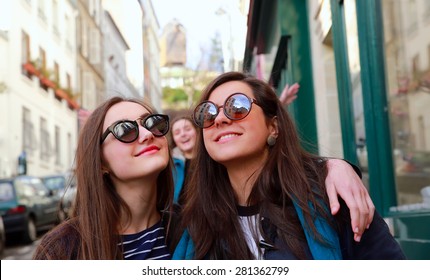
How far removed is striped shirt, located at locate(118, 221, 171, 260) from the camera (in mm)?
1131

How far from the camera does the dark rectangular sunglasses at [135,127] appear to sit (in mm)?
1132

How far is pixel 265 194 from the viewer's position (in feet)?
3.49

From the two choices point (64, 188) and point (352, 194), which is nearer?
point (352, 194)

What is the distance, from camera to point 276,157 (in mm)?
1104

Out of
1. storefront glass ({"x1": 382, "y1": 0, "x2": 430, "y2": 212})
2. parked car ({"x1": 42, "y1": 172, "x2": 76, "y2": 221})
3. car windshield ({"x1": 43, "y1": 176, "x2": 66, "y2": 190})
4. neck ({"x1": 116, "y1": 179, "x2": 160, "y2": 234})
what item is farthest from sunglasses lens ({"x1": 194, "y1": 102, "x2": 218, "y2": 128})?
storefront glass ({"x1": 382, "y1": 0, "x2": 430, "y2": 212})

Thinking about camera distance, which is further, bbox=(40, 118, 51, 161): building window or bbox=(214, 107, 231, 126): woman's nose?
bbox=(40, 118, 51, 161): building window

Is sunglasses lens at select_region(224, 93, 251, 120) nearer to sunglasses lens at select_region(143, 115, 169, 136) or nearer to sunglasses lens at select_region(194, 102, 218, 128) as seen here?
sunglasses lens at select_region(194, 102, 218, 128)

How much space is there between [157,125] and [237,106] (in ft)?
0.63

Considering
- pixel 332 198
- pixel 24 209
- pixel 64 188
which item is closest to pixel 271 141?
pixel 332 198

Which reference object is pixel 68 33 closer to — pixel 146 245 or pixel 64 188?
pixel 64 188

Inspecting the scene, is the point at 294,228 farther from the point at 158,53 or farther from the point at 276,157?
the point at 158,53

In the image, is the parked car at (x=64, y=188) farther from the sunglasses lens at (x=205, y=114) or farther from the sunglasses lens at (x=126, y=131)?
the sunglasses lens at (x=205, y=114)

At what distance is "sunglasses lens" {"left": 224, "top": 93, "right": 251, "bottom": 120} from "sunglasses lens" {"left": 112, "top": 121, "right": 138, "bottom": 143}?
0.19 m
